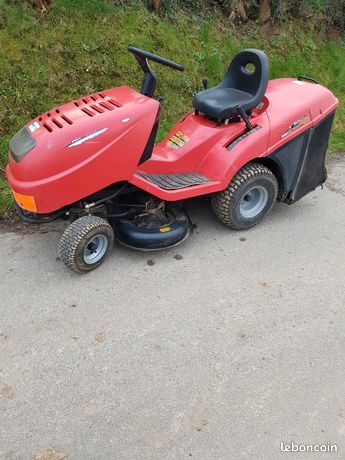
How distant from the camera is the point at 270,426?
2191 millimetres

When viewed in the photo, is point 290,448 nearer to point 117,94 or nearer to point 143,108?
point 143,108

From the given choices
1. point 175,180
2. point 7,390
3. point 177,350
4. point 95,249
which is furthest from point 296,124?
point 7,390

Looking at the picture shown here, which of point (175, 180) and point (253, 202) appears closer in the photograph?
point (175, 180)

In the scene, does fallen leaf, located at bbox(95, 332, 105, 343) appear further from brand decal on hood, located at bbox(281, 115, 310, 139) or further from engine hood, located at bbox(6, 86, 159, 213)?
brand decal on hood, located at bbox(281, 115, 310, 139)

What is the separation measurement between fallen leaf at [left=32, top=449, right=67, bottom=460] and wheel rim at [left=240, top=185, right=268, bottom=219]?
2181 mm

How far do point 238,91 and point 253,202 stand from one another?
88 cm

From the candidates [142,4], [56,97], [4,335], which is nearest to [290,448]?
[4,335]

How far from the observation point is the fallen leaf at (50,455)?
2021 millimetres

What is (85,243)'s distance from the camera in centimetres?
293

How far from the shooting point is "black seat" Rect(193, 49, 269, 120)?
3350 millimetres

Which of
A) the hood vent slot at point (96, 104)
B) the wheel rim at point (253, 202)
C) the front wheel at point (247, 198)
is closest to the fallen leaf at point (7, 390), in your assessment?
the hood vent slot at point (96, 104)

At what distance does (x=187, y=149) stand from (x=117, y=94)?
639mm

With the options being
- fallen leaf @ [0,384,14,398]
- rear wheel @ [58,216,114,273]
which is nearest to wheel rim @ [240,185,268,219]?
rear wheel @ [58,216,114,273]

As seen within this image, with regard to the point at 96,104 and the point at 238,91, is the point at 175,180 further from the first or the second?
the point at 238,91
